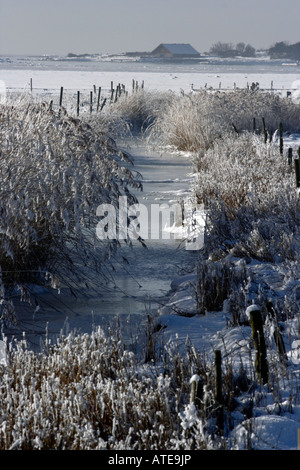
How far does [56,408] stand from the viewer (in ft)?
10.4

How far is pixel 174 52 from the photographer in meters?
124

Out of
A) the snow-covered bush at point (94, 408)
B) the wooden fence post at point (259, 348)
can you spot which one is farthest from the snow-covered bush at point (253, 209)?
the snow-covered bush at point (94, 408)

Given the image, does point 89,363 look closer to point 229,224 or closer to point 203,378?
point 203,378

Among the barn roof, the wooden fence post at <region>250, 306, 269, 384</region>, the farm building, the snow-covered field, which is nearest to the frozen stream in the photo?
the snow-covered field

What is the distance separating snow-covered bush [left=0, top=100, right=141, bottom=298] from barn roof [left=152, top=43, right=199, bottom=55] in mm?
122239

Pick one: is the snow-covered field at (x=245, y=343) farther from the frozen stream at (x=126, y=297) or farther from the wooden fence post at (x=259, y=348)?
the frozen stream at (x=126, y=297)

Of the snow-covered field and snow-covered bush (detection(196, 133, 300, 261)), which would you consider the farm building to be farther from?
the snow-covered field

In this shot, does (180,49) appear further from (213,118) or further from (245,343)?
(245,343)

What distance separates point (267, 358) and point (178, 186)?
822 cm

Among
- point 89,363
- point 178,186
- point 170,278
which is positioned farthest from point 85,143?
point 178,186

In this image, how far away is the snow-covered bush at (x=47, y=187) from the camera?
5.31 meters

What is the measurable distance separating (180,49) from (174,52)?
2.92 m

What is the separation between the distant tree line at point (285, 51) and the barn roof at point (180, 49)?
1611 centimetres

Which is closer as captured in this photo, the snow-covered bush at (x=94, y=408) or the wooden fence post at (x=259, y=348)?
the snow-covered bush at (x=94, y=408)
